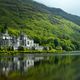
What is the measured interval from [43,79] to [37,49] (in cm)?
13092

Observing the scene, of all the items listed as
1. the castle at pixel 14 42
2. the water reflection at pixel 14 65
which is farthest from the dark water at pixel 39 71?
the castle at pixel 14 42

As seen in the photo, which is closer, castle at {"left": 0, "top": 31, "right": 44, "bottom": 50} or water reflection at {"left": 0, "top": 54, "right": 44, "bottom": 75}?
water reflection at {"left": 0, "top": 54, "right": 44, "bottom": 75}

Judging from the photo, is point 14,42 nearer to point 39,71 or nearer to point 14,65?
point 14,65

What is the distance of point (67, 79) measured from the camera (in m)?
47.5

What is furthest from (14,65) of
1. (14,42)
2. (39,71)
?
(14,42)

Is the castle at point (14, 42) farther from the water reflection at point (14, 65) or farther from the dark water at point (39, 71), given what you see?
the dark water at point (39, 71)

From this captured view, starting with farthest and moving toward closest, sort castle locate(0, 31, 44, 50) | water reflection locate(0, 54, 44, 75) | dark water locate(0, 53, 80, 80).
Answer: castle locate(0, 31, 44, 50) < water reflection locate(0, 54, 44, 75) < dark water locate(0, 53, 80, 80)

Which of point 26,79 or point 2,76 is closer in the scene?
point 26,79

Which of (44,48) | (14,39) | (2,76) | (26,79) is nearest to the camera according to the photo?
(26,79)

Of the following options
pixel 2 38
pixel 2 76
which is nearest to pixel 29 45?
pixel 2 38

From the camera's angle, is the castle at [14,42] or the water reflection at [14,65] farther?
the castle at [14,42]

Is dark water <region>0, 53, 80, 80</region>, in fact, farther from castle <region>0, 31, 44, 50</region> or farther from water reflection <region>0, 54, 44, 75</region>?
castle <region>0, 31, 44, 50</region>

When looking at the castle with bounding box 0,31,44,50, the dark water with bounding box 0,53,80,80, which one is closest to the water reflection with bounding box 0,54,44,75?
the dark water with bounding box 0,53,80,80

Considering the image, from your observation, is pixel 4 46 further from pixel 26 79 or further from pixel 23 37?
pixel 26 79
